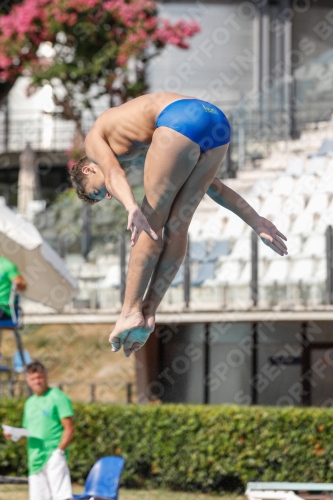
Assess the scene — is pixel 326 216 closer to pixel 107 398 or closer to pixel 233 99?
pixel 107 398

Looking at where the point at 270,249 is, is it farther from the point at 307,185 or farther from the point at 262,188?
the point at 262,188

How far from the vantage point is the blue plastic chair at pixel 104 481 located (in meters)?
10.4

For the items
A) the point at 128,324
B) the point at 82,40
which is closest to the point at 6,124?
the point at 82,40

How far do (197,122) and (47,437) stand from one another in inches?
220

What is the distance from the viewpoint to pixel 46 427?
33.6 ft

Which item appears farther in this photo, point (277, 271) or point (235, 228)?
point (235, 228)

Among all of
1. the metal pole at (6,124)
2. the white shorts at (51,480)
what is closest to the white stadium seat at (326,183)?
the white shorts at (51,480)

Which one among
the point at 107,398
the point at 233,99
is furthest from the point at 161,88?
the point at 107,398

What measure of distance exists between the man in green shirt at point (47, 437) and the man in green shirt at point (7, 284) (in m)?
1.12

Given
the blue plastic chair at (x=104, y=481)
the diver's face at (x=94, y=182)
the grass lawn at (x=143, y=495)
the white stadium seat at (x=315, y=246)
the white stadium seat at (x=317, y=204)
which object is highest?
the white stadium seat at (x=317, y=204)

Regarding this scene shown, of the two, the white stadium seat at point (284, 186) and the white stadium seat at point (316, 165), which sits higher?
the white stadium seat at point (316, 165)

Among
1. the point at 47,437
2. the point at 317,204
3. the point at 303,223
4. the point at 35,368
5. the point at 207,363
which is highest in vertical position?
the point at 317,204

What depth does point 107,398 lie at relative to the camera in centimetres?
1716

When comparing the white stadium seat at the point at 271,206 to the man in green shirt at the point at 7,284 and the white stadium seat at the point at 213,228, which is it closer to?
the white stadium seat at the point at 213,228
